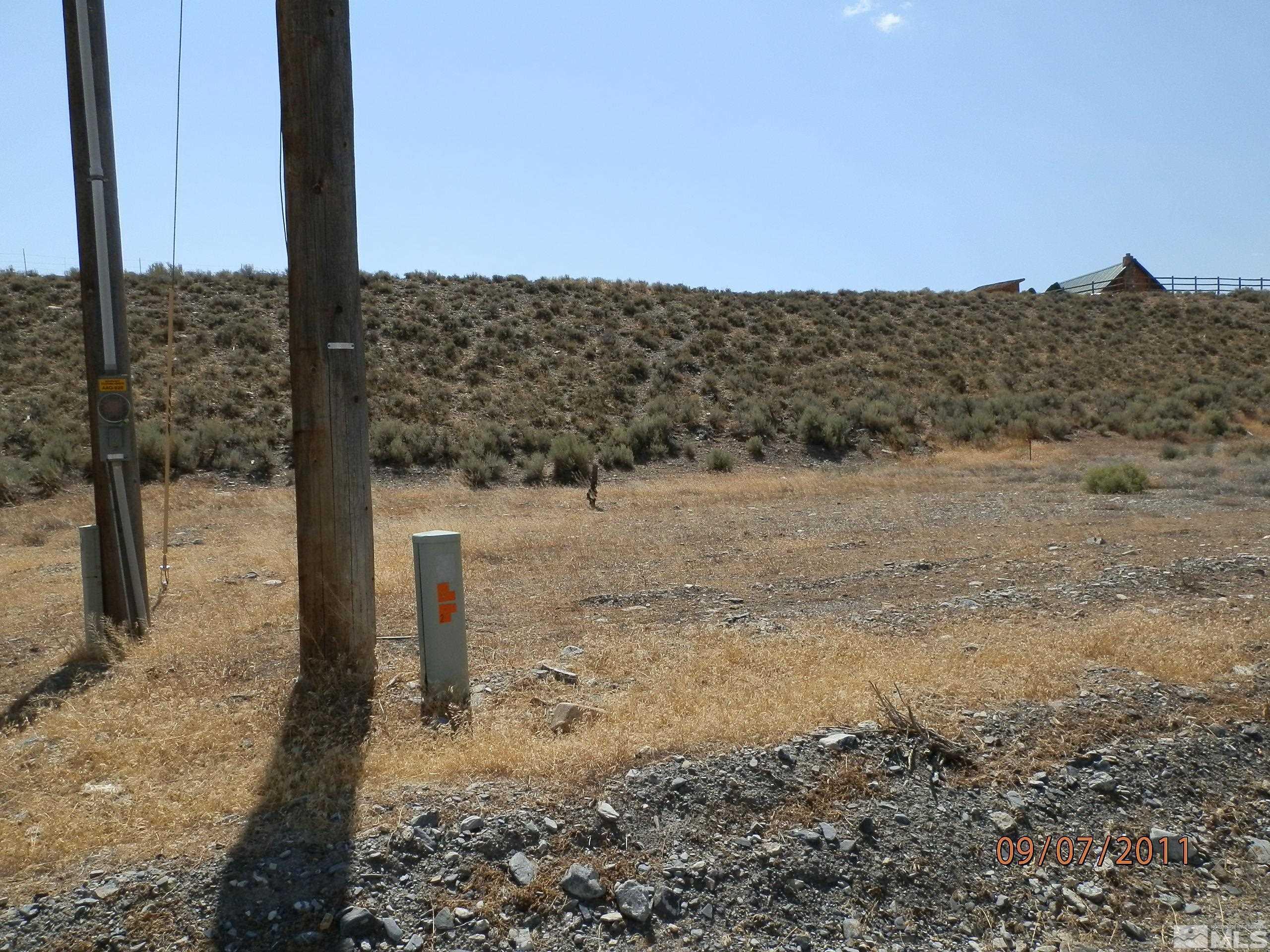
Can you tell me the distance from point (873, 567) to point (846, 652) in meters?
3.90

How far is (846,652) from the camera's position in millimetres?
6633

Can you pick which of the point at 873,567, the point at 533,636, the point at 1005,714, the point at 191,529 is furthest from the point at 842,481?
the point at 1005,714

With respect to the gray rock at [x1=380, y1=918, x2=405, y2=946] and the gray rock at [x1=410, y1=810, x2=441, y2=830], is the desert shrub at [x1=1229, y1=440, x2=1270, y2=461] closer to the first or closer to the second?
the gray rock at [x1=410, y1=810, x2=441, y2=830]

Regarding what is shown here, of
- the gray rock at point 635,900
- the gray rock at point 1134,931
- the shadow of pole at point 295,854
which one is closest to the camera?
the shadow of pole at point 295,854

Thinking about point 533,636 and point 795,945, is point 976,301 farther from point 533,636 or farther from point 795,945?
point 795,945

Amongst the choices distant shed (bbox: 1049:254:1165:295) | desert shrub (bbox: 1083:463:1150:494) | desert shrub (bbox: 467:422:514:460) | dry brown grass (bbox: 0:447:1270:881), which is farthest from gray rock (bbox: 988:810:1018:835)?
distant shed (bbox: 1049:254:1165:295)

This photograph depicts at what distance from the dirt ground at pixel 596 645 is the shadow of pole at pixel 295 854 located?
0.13 ft

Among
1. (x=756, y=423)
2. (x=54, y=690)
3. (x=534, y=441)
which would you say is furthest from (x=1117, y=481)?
(x=54, y=690)

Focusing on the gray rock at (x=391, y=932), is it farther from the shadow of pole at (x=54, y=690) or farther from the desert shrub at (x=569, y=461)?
the desert shrub at (x=569, y=461)

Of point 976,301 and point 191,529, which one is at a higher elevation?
point 976,301

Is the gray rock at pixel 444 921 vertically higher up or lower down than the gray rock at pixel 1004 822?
higher up

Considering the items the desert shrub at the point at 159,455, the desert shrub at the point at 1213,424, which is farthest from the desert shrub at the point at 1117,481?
the desert shrub at the point at 159,455

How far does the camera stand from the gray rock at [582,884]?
3676 mm

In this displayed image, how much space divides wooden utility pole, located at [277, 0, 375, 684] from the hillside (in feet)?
53.2
